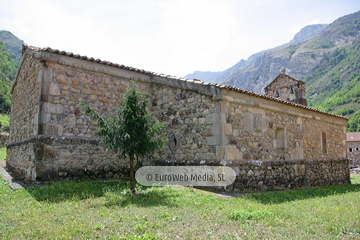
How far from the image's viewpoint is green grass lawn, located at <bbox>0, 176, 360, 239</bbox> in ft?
14.4

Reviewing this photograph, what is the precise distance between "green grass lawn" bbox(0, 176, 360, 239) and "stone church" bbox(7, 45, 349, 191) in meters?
1.35

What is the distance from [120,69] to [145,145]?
416cm

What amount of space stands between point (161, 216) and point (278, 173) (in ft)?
21.0

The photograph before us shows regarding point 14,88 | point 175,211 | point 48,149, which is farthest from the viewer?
point 14,88

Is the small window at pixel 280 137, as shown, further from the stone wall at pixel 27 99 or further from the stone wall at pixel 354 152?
the stone wall at pixel 354 152

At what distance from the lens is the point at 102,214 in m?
5.42

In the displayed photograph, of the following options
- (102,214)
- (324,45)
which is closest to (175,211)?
(102,214)

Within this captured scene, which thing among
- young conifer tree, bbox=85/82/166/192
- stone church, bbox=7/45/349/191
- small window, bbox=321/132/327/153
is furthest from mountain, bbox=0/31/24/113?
small window, bbox=321/132/327/153

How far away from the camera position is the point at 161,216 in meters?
5.38

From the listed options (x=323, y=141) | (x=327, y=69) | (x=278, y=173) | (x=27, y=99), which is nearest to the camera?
(x=278, y=173)

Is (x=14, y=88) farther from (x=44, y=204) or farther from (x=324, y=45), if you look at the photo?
(x=324, y=45)

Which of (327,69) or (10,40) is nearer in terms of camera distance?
(327,69)

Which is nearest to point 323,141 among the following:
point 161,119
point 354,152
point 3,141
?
point 161,119

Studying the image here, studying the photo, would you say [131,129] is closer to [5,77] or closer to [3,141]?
[3,141]
